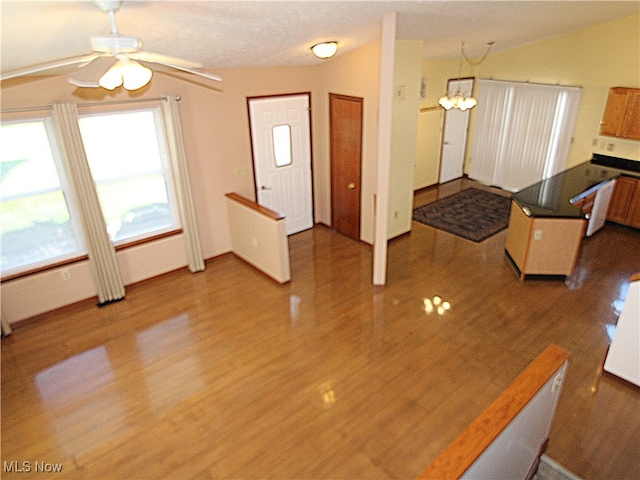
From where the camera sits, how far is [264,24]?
343 centimetres

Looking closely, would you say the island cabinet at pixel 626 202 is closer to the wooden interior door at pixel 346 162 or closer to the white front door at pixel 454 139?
the white front door at pixel 454 139

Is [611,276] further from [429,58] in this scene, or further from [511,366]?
[429,58]

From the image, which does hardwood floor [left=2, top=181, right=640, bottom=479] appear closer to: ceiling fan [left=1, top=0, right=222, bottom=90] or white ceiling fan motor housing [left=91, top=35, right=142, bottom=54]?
ceiling fan [left=1, top=0, right=222, bottom=90]

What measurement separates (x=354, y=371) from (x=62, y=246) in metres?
3.54

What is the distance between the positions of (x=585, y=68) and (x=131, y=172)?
6.92 m

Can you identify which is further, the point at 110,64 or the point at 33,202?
the point at 33,202

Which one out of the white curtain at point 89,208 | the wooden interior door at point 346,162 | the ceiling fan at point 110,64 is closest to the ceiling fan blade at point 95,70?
the ceiling fan at point 110,64

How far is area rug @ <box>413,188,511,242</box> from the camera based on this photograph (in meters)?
6.66

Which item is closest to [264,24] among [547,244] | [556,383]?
[556,383]

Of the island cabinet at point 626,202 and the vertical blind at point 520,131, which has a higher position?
the vertical blind at point 520,131

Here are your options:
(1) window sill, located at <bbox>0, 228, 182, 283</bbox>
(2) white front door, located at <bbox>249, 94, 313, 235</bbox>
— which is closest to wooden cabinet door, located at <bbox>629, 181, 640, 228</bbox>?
(2) white front door, located at <bbox>249, 94, 313, 235</bbox>

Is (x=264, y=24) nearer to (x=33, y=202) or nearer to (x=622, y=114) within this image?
(x=33, y=202)

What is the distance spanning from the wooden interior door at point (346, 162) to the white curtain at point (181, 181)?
2.26 m

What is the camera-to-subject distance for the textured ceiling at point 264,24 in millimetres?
2586
